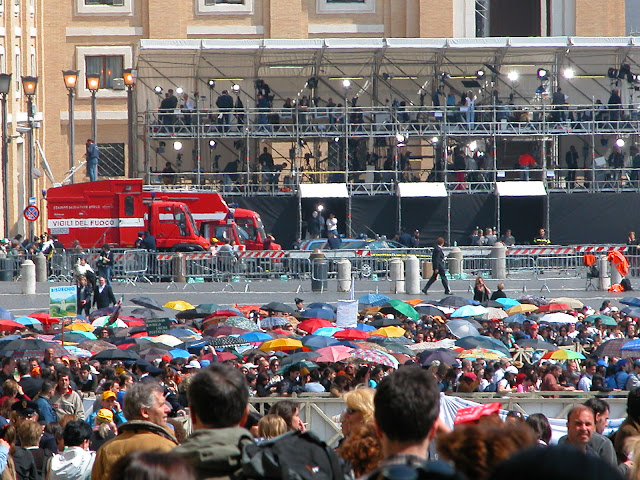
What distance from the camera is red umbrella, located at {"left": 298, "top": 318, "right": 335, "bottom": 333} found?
20734mm


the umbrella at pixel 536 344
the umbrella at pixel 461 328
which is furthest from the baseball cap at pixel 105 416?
the umbrella at pixel 461 328

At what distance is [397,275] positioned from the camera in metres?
32.0

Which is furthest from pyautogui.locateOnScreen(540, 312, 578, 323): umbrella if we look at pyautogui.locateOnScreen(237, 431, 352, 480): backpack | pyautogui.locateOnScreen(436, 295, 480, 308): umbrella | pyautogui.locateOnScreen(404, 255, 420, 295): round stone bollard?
pyautogui.locateOnScreen(237, 431, 352, 480): backpack

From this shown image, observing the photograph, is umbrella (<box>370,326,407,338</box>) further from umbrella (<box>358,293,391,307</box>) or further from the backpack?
the backpack

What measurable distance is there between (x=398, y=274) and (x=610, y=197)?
619 inches

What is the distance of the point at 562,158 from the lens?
159ft

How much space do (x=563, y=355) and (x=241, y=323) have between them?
5.85 metres

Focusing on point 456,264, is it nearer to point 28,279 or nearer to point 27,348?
point 28,279

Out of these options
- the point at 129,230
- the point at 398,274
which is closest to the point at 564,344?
the point at 398,274

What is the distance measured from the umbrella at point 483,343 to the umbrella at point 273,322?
437 centimetres

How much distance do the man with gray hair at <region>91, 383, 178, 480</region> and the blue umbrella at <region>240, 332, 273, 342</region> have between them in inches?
498

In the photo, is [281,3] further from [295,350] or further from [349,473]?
[349,473]

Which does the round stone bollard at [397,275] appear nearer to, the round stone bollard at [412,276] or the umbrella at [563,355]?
the round stone bollard at [412,276]

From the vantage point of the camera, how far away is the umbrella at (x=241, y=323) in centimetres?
2017
